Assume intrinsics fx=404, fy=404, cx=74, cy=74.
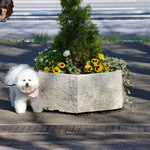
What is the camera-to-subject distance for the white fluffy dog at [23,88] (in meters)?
6.25

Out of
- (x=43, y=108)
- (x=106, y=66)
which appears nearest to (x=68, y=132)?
(x=43, y=108)

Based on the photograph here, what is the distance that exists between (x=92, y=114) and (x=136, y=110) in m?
0.74

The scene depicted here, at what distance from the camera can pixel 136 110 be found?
6664 millimetres

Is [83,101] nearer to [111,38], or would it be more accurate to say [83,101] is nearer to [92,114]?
[92,114]

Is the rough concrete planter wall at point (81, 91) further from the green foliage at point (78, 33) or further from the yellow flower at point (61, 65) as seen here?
the green foliage at point (78, 33)

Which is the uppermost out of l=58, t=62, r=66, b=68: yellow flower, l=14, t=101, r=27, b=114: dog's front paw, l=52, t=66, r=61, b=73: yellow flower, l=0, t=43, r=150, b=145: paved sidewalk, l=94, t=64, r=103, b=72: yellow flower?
l=58, t=62, r=66, b=68: yellow flower

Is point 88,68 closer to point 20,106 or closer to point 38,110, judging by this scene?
point 38,110

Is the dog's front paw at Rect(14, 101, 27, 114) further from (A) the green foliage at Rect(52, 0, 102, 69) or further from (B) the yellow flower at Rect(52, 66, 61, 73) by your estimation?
(A) the green foliage at Rect(52, 0, 102, 69)

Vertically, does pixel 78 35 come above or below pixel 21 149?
above

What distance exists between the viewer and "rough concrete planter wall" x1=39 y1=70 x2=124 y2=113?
6344 millimetres

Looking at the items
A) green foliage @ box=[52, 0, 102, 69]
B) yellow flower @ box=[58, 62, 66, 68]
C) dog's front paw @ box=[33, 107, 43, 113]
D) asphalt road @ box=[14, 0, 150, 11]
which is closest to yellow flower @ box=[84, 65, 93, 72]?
green foliage @ box=[52, 0, 102, 69]

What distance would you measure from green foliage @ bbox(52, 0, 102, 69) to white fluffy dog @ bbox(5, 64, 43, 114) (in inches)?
29.9

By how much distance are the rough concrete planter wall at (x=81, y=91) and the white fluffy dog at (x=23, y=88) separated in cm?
17

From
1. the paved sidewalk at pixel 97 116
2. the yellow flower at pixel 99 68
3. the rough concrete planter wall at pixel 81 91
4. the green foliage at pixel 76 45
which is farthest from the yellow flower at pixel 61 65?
the paved sidewalk at pixel 97 116
